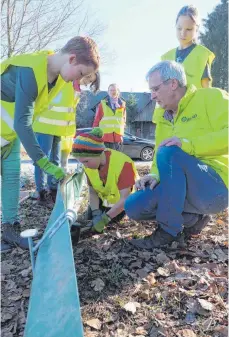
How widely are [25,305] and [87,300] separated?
367 millimetres

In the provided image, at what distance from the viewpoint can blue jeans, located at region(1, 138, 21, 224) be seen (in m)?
2.80

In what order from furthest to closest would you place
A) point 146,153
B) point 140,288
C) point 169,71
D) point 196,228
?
Result: point 146,153, point 196,228, point 169,71, point 140,288

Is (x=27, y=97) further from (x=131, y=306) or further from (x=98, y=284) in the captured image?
(x=131, y=306)

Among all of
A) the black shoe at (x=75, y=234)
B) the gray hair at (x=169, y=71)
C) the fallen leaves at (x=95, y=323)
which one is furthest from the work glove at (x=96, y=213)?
the fallen leaves at (x=95, y=323)

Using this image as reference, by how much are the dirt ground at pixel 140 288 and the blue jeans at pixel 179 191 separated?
0.27 m

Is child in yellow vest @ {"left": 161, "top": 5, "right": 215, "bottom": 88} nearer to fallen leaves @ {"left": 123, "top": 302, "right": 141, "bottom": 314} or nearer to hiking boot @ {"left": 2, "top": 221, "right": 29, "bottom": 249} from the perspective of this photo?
hiking boot @ {"left": 2, "top": 221, "right": 29, "bottom": 249}

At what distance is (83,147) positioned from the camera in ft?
9.93

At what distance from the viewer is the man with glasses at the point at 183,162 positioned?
2.43 meters

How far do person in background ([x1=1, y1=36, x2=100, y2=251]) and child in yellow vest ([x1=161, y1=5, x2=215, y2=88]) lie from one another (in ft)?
4.76

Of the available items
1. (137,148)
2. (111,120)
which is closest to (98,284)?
(111,120)

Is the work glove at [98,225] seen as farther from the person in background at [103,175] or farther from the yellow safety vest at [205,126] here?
the yellow safety vest at [205,126]

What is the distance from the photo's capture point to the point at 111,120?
7051 mm

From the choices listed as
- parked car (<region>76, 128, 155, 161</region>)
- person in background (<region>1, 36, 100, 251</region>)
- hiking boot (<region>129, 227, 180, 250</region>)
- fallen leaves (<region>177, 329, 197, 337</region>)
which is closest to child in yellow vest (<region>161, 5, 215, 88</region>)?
person in background (<region>1, 36, 100, 251</region>)

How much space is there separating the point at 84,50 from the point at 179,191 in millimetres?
1174
